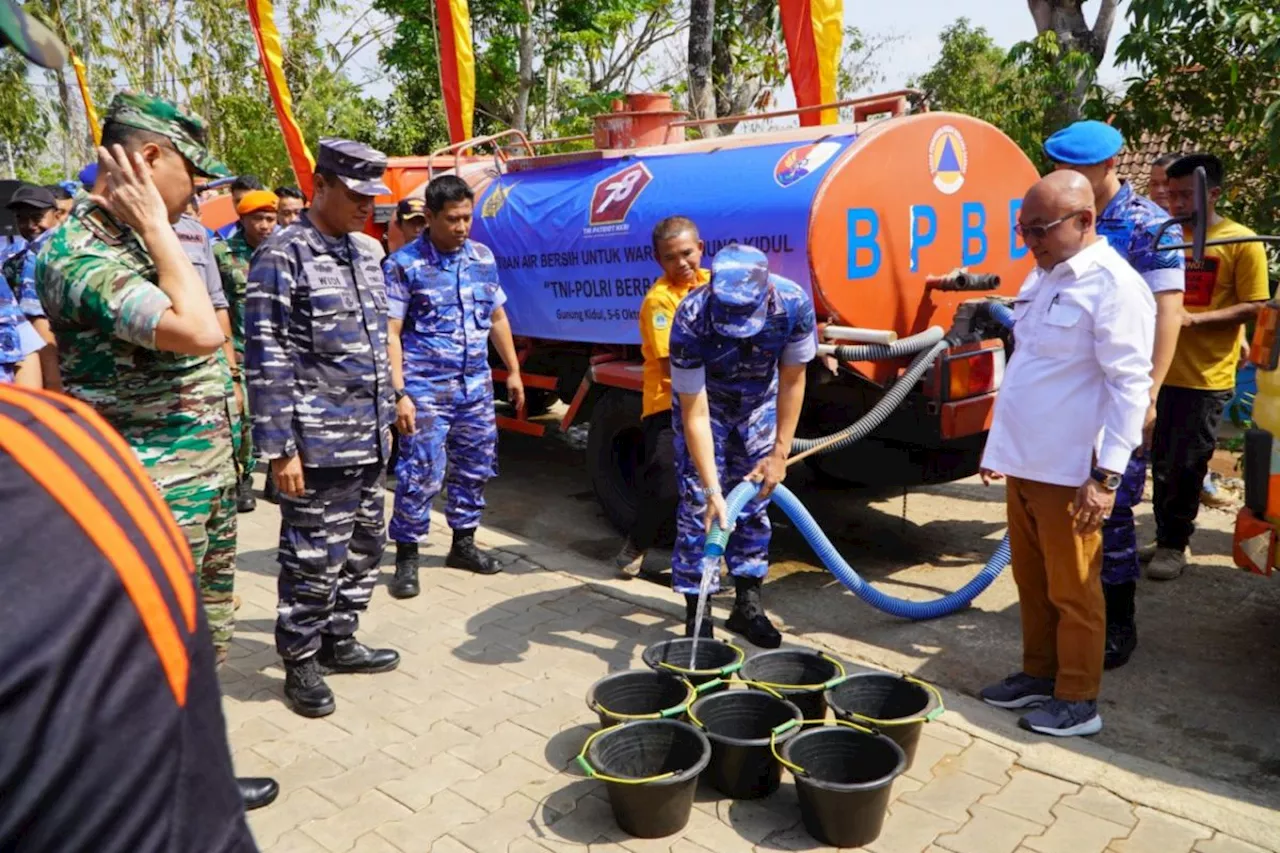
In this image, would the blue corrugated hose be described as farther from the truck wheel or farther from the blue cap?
the truck wheel

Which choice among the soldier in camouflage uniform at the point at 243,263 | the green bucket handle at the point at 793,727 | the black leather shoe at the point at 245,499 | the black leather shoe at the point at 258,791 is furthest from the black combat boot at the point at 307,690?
the black leather shoe at the point at 245,499

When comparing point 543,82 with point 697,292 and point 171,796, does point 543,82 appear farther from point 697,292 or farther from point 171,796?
point 171,796

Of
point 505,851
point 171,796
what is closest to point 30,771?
point 171,796

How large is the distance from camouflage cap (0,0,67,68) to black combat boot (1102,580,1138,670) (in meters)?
4.05

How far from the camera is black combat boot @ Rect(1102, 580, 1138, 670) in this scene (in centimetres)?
409

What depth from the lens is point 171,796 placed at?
73 cm

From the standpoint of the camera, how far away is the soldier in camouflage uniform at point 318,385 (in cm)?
348

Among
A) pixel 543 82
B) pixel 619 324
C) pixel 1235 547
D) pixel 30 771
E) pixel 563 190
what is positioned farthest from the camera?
pixel 543 82

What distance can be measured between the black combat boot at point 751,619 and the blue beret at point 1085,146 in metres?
2.07

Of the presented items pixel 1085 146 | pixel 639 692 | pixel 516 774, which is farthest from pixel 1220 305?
pixel 516 774

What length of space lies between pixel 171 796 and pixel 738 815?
261cm

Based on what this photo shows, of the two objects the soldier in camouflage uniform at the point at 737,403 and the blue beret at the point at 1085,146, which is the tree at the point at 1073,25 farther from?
the soldier in camouflage uniform at the point at 737,403

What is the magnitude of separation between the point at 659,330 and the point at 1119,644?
233 centimetres

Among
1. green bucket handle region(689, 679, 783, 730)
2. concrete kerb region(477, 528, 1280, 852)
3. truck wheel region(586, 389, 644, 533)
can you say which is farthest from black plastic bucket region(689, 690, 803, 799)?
truck wheel region(586, 389, 644, 533)
